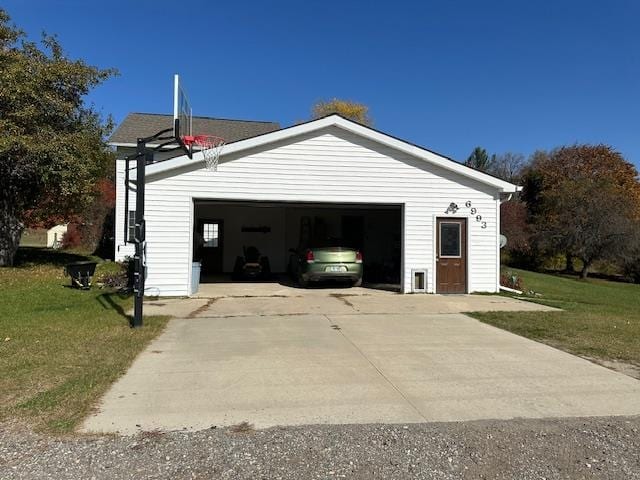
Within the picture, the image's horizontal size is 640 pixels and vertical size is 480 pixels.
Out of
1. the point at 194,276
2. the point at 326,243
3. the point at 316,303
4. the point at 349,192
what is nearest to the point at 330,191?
the point at 349,192

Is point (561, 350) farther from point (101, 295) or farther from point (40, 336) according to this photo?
point (101, 295)

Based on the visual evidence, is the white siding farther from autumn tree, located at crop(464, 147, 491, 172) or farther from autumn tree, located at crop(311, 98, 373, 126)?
autumn tree, located at crop(464, 147, 491, 172)

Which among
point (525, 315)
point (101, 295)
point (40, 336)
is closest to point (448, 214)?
point (525, 315)

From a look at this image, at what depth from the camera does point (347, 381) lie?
5.38 meters

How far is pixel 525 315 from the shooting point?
10.0 meters

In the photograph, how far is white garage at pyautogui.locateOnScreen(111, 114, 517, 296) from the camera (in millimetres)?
12320

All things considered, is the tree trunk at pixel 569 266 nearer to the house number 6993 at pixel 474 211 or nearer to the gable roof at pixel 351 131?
the gable roof at pixel 351 131

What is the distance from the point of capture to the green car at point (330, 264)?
44.9 ft

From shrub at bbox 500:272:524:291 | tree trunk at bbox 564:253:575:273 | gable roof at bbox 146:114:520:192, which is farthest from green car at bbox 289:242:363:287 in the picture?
tree trunk at bbox 564:253:575:273

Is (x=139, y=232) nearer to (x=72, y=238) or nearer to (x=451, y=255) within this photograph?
(x=451, y=255)

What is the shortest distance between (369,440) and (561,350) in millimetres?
4306

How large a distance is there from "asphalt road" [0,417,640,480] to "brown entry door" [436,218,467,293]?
31.0 feet

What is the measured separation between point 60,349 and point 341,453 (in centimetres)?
434

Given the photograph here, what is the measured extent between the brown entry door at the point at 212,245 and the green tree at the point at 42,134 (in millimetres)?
4141
